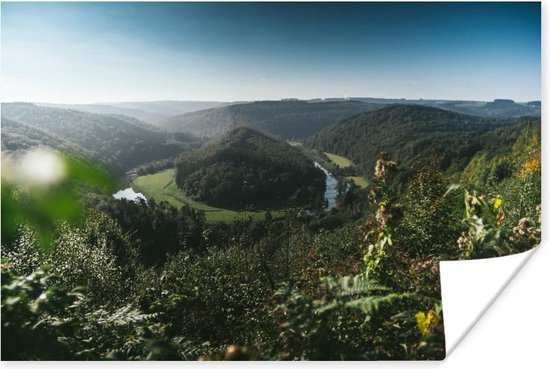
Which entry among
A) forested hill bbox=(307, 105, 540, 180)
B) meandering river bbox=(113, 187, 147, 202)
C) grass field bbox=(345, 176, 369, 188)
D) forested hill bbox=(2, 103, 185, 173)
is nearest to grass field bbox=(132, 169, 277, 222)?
meandering river bbox=(113, 187, 147, 202)

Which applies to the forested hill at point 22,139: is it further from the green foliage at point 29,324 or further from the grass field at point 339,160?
the grass field at point 339,160

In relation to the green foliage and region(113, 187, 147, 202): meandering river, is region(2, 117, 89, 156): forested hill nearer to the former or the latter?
region(113, 187, 147, 202): meandering river

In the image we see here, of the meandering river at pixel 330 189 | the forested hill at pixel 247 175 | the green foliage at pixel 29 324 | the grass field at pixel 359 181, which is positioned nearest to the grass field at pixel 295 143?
the forested hill at pixel 247 175

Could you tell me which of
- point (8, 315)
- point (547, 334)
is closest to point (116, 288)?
point (8, 315)

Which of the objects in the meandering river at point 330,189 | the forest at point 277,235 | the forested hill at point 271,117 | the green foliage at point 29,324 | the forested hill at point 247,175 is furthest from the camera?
the meandering river at point 330,189

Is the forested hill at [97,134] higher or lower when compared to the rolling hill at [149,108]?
lower

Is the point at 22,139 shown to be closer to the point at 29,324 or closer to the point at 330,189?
the point at 29,324
